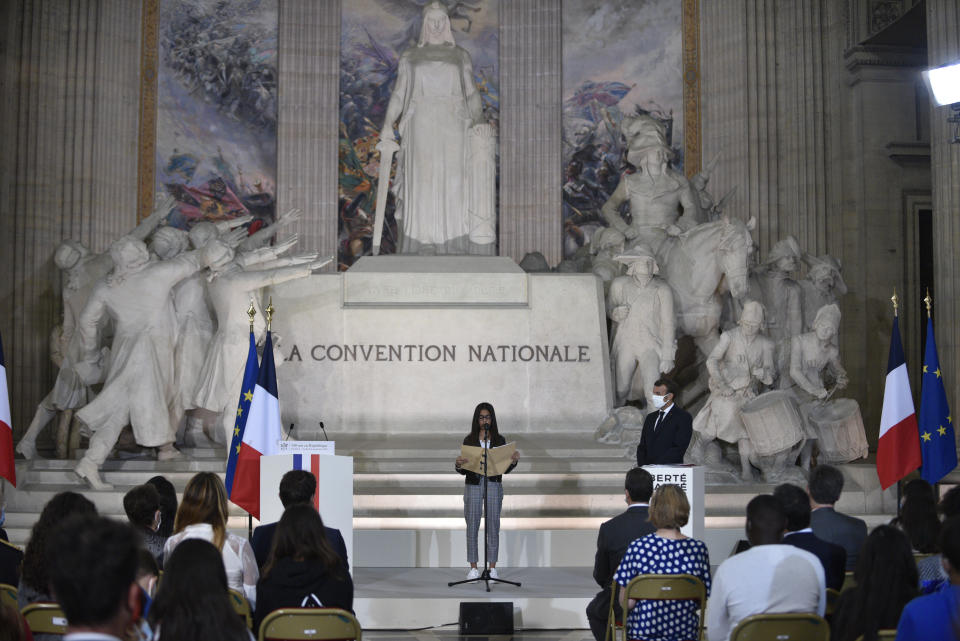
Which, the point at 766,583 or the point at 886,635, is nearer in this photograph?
the point at 886,635

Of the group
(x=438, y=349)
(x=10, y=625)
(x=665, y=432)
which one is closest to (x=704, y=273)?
(x=438, y=349)

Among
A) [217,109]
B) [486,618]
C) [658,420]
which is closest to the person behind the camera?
[486,618]

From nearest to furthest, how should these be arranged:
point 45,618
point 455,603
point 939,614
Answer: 1. point 939,614
2. point 45,618
3. point 455,603

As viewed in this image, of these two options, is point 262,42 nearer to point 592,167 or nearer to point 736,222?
point 592,167

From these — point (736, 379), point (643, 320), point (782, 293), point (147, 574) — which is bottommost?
point (147, 574)

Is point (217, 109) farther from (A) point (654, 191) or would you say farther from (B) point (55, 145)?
(A) point (654, 191)

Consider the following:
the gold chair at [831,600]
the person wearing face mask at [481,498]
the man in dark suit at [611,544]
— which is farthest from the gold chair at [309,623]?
the person wearing face mask at [481,498]

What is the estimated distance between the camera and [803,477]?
1099 centimetres

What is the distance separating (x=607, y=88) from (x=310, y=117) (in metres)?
4.75

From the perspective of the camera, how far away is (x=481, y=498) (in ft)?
29.9

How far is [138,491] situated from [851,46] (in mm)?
15511

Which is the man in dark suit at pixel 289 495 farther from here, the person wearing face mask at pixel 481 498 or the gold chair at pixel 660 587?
the person wearing face mask at pixel 481 498

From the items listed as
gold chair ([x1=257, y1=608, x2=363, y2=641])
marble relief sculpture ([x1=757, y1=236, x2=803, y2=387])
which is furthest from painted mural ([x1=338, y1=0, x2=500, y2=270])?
gold chair ([x1=257, y1=608, x2=363, y2=641])

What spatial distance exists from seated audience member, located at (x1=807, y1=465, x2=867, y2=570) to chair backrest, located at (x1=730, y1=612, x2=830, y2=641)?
3.56 ft
